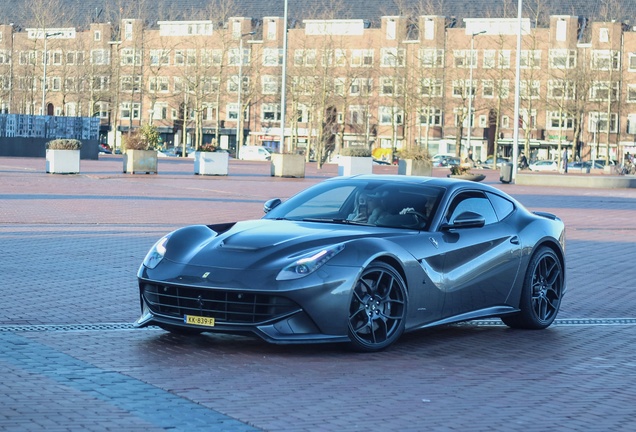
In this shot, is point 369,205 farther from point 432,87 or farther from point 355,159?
point 432,87

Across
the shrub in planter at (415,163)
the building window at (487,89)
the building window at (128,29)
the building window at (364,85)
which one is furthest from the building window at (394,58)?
the shrub in planter at (415,163)

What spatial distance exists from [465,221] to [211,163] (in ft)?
120

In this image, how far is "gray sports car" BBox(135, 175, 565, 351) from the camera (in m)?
7.39

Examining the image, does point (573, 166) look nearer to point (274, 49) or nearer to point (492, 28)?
point (492, 28)

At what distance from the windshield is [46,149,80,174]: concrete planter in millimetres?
31541

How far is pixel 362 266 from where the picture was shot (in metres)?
7.56

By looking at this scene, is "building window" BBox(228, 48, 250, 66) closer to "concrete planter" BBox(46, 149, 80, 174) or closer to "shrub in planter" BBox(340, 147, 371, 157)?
"shrub in planter" BBox(340, 147, 371, 157)

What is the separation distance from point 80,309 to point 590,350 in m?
4.08

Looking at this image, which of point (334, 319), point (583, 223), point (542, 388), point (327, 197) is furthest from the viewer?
point (583, 223)

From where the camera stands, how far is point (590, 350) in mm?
8219

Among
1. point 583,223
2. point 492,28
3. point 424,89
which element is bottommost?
point 583,223

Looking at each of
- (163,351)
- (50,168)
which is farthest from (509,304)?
(50,168)

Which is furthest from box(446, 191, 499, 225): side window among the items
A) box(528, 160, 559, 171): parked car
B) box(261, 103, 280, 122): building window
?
box(261, 103, 280, 122): building window

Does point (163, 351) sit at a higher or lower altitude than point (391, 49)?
lower
